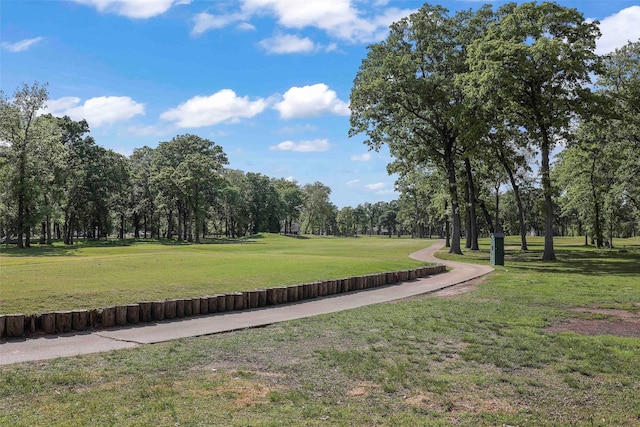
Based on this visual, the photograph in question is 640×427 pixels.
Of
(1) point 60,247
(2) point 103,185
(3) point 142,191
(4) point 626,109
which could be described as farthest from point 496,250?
(3) point 142,191

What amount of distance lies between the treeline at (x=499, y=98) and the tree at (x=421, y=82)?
0.08 meters

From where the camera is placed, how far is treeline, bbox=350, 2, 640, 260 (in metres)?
30.1

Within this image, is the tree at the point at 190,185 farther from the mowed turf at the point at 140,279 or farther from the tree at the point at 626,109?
the tree at the point at 626,109

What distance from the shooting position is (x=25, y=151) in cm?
4816

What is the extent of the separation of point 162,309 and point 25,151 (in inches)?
1756

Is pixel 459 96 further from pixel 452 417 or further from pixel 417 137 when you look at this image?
pixel 452 417

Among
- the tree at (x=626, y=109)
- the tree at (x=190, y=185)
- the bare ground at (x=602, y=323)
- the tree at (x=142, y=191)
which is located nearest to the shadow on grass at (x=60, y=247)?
the tree at (x=190, y=185)

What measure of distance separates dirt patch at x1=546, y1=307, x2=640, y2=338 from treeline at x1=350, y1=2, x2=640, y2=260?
18.4m

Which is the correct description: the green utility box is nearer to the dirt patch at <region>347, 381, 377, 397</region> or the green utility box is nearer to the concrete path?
the concrete path

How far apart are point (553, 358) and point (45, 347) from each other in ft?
32.4

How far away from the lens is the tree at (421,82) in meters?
35.3

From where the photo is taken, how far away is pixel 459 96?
37.4 meters

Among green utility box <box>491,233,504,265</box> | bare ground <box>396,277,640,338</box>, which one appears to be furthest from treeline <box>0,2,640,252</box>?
bare ground <box>396,277,640,338</box>

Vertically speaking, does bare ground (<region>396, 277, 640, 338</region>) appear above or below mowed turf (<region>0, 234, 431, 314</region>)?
below
